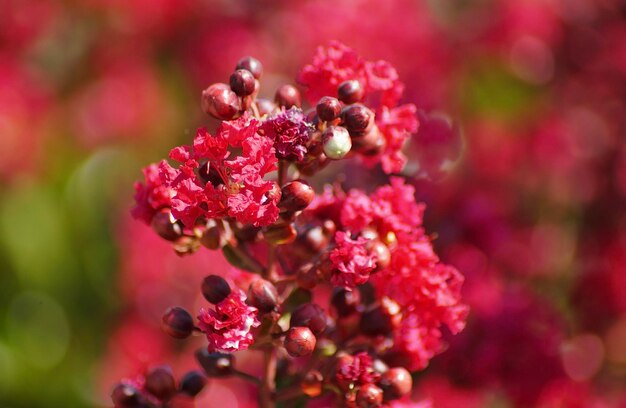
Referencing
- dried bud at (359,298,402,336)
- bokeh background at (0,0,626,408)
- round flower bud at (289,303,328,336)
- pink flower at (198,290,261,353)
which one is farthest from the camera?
bokeh background at (0,0,626,408)

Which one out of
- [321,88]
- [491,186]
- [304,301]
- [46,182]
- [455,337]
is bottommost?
[46,182]

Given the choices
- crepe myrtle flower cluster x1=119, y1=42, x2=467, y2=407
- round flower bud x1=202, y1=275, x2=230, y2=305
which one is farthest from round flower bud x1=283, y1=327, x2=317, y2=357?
round flower bud x1=202, y1=275, x2=230, y2=305

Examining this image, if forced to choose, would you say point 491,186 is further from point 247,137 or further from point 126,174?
point 247,137

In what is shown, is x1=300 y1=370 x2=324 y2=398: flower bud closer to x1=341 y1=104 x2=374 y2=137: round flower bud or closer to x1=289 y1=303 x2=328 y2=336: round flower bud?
x1=289 y1=303 x2=328 y2=336: round flower bud

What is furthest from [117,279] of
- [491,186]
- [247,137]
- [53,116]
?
[247,137]

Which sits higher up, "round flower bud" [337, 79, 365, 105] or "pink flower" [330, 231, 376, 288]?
"round flower bud" [337, 79, 365, 105]

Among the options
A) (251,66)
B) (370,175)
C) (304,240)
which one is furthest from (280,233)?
(370,175)

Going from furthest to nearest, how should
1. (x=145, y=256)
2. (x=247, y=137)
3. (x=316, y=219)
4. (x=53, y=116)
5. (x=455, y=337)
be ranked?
(x=53, y=116)
(x=145, y=256)
(x=455, y=337)
(x=316, y=219)
(x=247, y=137)
